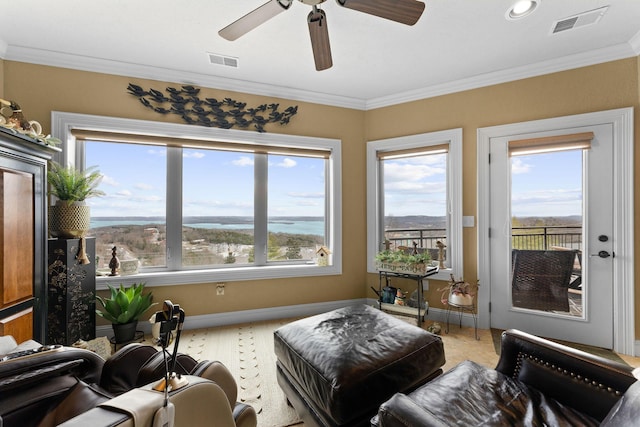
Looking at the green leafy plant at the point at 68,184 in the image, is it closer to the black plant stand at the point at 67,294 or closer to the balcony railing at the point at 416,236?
the black plant stand at the point at 67,294

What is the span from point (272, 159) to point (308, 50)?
1320 millimetres

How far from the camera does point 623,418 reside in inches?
31.0

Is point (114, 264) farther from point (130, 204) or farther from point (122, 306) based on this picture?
point (130, 204)

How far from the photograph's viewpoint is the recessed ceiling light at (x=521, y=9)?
2.01 metres

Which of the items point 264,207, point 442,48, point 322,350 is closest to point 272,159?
point 264,207

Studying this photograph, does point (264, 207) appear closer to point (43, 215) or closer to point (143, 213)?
point (143, 213)

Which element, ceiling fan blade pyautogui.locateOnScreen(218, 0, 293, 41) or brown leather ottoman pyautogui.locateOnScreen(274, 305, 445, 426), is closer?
brown leather ottoman pyautogui.locateOnScreen(274, 305, 445, 426)

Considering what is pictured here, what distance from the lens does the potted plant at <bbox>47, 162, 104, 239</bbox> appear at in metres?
2.36

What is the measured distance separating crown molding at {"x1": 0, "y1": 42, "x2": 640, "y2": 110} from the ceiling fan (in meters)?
1.38

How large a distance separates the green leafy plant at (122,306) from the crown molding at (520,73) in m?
3.40

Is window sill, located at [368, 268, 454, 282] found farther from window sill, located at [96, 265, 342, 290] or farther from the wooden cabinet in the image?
the wooden cabinet

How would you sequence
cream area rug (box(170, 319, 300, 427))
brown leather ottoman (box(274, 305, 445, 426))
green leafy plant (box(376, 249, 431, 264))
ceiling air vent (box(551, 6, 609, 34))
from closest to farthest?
brown leather ottoman (box(274, 305, 445, 426)) → cream area rug (box(170, 319, 300, 427)) → ceiling air vent (box(551, 6, 609, 34)) → green leafy plant (box(376, 249, 431, 264))

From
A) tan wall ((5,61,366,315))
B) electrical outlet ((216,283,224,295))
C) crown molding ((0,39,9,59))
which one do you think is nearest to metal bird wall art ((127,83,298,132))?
tan wall ((5,61,366,315))

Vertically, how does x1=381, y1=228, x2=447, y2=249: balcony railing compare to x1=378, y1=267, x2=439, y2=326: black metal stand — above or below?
above
